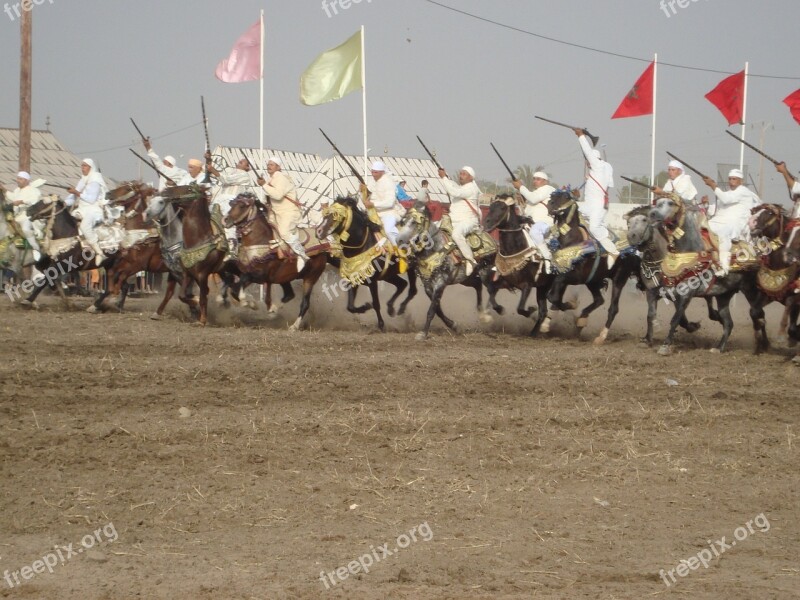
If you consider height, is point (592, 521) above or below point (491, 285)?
below

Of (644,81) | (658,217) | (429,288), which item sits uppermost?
(644,81)

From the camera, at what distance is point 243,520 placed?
7695 mm

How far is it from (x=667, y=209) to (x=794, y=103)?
771cm

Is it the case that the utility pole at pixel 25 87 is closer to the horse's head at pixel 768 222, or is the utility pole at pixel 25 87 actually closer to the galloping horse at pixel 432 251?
the galloping horse at pixel 432 251

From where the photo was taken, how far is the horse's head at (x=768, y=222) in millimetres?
15383

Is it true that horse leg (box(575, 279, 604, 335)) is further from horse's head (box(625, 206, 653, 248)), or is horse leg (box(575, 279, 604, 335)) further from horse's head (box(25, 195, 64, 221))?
horse's head (box(25, 195, 64, 221))

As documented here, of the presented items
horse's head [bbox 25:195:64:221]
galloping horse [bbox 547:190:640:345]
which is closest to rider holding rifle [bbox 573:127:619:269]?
galloping horse [bbox 547:190:640:345]

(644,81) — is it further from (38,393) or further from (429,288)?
(38,393)

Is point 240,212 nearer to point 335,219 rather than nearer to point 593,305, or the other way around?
point 335,219

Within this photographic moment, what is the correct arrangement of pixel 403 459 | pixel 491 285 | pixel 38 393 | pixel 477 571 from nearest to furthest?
1. pixel 477 571
2. pixel 403 459
3. pixel 38 393
4. pixel 491 285

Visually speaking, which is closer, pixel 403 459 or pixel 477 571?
pixel 477 571

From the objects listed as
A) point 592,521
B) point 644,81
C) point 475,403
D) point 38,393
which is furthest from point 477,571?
point 644,81

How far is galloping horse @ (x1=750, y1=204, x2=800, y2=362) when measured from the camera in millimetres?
14625

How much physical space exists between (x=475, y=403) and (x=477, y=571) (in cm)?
480
